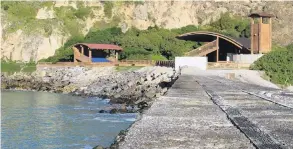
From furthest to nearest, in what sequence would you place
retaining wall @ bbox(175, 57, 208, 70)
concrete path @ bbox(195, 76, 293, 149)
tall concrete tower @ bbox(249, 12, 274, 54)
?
tall concrete tower @ bbox(249, 12, 274, 54), retaining wall @ bbox(175, 57, 208, 70), concrete path @ bbox(195, 76, 293, 149)

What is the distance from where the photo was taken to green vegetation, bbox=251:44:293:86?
4184 centimetres

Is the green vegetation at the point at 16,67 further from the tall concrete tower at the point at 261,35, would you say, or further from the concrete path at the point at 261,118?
the concrete path at the point at 261,118

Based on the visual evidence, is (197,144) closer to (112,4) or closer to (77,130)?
(77,130)

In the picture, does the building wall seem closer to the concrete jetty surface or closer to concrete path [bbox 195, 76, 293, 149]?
concrete path [bbox 195, 76, 293, 149]

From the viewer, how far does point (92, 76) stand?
52.3m

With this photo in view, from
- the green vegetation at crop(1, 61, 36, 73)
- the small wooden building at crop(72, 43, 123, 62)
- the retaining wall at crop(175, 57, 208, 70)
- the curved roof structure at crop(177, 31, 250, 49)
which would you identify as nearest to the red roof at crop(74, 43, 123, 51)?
the small wooden building at crop(72, 43, 123, 62)

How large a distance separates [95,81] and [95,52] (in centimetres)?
1834

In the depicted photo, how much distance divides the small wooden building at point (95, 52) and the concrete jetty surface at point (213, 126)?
151 feet

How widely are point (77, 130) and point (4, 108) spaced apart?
12.0 m

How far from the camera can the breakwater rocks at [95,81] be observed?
36969 mm

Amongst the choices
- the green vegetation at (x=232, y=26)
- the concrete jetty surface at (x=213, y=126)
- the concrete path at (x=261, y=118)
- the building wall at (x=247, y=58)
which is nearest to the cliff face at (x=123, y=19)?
the green vegetation at (x=232, y=26)

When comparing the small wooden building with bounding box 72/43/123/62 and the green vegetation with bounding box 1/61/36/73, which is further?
the green vegetation with bounding box 1/61/36/73

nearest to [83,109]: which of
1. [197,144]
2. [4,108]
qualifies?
[4,108]

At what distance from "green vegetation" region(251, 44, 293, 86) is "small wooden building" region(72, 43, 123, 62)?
23969 mm
